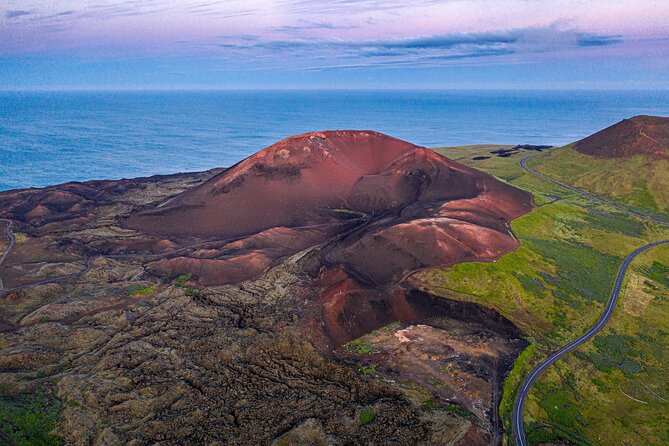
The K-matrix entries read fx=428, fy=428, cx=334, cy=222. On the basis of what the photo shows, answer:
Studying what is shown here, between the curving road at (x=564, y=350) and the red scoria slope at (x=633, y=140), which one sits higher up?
the red scoria slope at (x=633, y=140)

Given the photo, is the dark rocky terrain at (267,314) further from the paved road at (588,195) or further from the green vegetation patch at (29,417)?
the paved road at (588,195)

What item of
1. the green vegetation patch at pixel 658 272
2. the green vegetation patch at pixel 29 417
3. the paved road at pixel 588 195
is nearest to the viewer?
the green vegetation patch at pixel 29 417

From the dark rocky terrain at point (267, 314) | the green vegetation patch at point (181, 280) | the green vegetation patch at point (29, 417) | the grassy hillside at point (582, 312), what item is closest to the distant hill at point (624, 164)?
the grassy hillside at point (582, 312)

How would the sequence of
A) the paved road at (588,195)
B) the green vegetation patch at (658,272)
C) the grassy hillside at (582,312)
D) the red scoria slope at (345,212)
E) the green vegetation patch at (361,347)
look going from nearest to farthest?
1. the grassy hillside at (582,312)
2. the green vegetation patch at (361,347)
3. the red scoria slope at (345,212)
4. the green vegetation patch at (658,272)
5. the paved road at (588,195)

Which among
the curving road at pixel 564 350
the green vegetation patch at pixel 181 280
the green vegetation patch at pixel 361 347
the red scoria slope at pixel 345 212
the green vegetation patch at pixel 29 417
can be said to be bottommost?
the curving road at pixel 564 350

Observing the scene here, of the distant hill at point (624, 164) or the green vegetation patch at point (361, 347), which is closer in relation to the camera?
the green vegetation patch at point (361, 347)

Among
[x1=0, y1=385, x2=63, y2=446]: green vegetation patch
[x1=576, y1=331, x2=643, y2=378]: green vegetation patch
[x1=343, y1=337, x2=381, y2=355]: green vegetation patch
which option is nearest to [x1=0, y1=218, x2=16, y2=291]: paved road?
[x1=0, y1=385, x2=63, y2=446]: green vegetation patch

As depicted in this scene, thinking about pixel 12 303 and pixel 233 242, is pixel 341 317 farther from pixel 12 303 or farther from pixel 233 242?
pixel 12 303

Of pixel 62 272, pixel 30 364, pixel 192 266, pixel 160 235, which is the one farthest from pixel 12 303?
pixel 160 235
